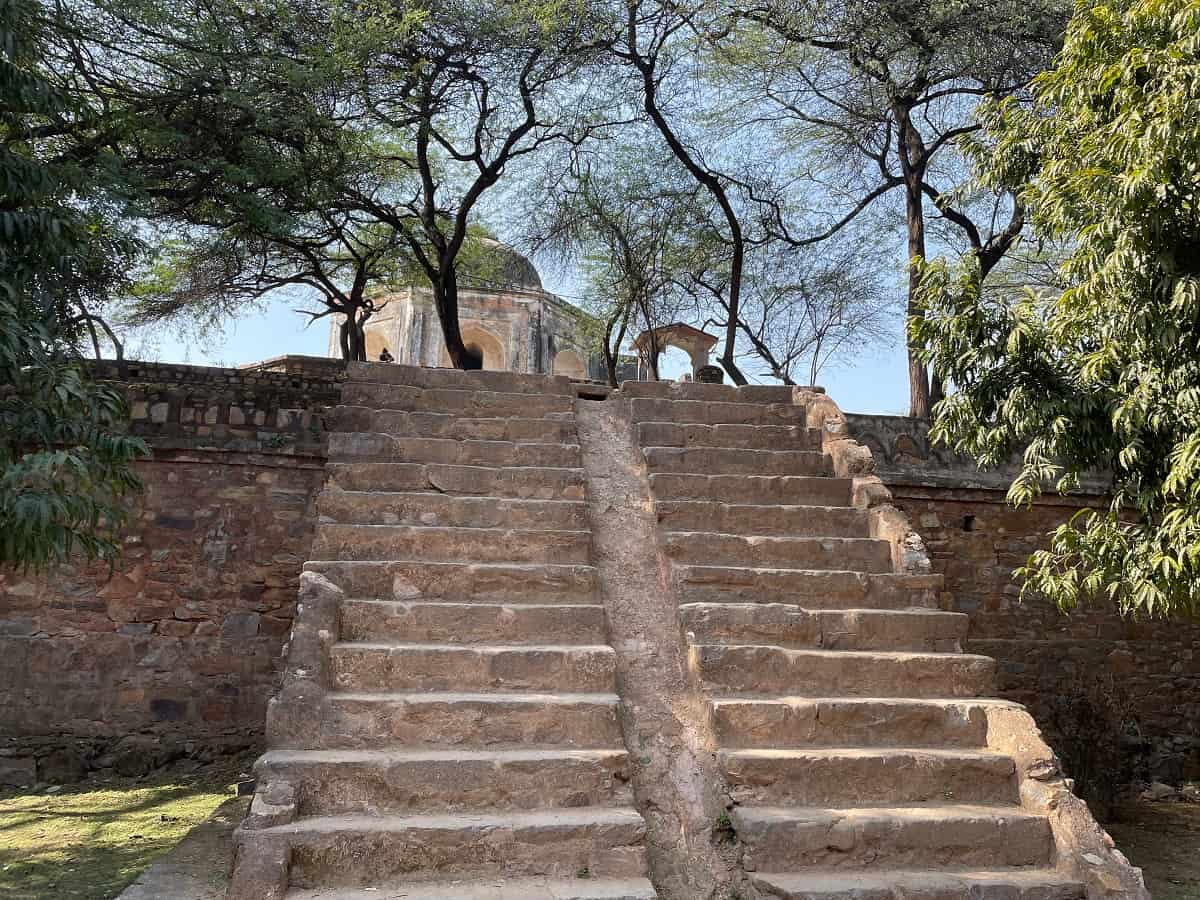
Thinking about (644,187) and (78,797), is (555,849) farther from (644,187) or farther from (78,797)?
(644,187)

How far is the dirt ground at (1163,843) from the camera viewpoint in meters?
5.54

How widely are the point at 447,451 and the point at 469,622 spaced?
176 centimetres

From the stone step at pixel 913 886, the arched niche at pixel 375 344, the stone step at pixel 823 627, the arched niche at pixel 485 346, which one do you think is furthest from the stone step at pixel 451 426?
the arched niche at pixel 375 344

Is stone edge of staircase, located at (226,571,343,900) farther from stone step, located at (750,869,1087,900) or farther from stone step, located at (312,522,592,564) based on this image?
stone step, located at (750,869,1087,900)

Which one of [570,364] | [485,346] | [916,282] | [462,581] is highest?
[485,346]

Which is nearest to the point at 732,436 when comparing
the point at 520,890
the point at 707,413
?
the point at 707,413

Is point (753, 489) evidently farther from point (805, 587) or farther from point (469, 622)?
point (469, 622)

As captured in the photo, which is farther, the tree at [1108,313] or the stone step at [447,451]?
the stone step at [447,451]

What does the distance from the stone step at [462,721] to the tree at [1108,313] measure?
3028mm

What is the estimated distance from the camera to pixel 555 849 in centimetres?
370

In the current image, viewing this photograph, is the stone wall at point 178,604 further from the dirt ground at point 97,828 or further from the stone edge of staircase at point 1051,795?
the stone edge of staircase at point 1051,795

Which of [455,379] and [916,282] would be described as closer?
[455,379]

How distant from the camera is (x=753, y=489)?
6.24 meters

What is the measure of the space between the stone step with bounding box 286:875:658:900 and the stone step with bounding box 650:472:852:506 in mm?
2856
